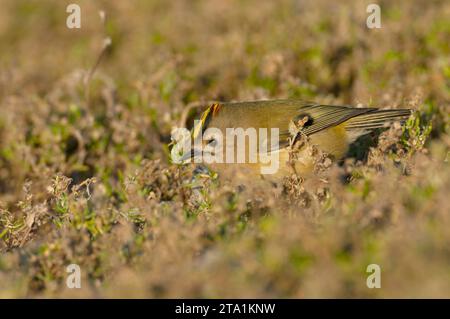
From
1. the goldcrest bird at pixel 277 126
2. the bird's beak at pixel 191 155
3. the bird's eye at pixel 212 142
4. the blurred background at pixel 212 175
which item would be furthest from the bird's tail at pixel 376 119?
the bird's beak at pixel 191 155

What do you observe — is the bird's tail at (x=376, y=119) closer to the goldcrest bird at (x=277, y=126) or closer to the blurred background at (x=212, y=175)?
the goldcrest bird at (x=277, y=126)

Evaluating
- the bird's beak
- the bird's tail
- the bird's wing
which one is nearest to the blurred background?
the bird's beak

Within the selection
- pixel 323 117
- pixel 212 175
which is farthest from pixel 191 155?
pixel 323 117

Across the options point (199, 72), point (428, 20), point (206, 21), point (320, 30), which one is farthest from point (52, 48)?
point (428, 20)

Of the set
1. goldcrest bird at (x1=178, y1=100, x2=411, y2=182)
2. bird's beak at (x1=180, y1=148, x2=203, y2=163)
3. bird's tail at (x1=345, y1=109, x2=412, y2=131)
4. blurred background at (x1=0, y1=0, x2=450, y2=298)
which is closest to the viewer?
blurred background at (x1=0, y1=0, x2=450, y2=298)

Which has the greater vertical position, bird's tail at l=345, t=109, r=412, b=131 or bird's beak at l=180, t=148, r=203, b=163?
bird's tail at l=345, t=109, r=412, b=131

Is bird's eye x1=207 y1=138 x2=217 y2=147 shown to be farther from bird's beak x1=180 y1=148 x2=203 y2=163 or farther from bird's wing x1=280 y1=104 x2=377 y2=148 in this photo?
bird's wing x1=280 y1=104 x2=377 y2=148
